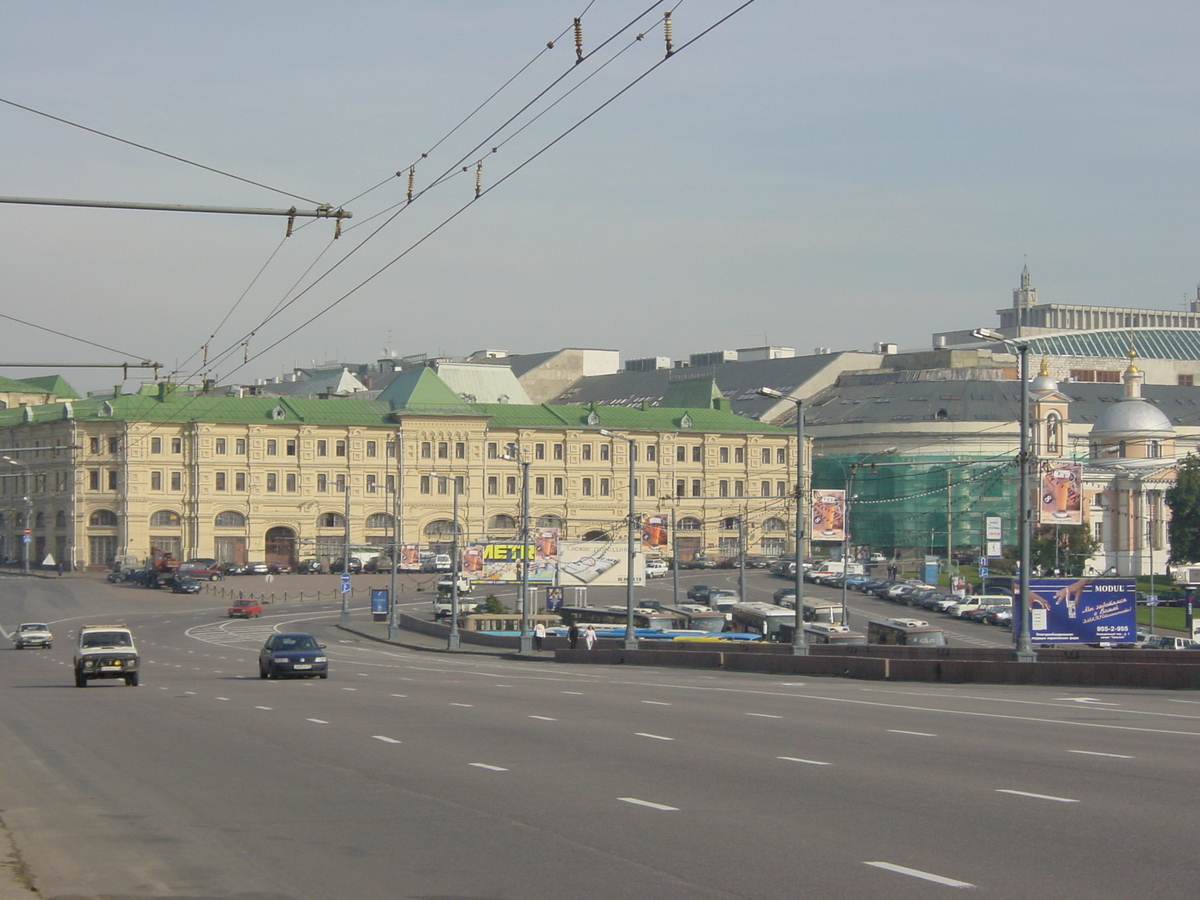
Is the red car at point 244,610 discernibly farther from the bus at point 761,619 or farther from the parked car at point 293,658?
the parked car at point 293,658

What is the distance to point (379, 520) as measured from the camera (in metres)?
127

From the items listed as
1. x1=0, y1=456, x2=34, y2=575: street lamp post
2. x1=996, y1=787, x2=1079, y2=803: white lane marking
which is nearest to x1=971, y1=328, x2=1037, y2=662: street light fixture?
x1=996, y1=787, x2=1079, y2=803: white lane marking

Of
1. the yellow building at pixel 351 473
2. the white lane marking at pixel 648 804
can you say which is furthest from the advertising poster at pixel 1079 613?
the yellow building at pixel 351 473

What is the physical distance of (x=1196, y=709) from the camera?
2605 centimetres

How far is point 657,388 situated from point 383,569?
6675 centimetres

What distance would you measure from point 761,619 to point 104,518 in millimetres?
64253

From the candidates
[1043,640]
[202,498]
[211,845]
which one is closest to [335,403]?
[202,498]

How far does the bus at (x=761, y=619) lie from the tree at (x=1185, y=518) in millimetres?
48790

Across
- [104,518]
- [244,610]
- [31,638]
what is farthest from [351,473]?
[31,638]

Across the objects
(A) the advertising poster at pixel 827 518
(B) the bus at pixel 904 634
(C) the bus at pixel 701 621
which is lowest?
(C) the bus at pixel 701 621

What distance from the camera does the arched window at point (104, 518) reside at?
121 meters

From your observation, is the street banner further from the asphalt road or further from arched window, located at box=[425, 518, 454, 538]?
arched window, located at box=[425, 518, 454, 538]

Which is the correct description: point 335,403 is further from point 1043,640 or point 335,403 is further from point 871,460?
point 1043,640

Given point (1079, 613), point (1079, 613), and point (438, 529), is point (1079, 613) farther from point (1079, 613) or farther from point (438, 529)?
point (438, 529)
